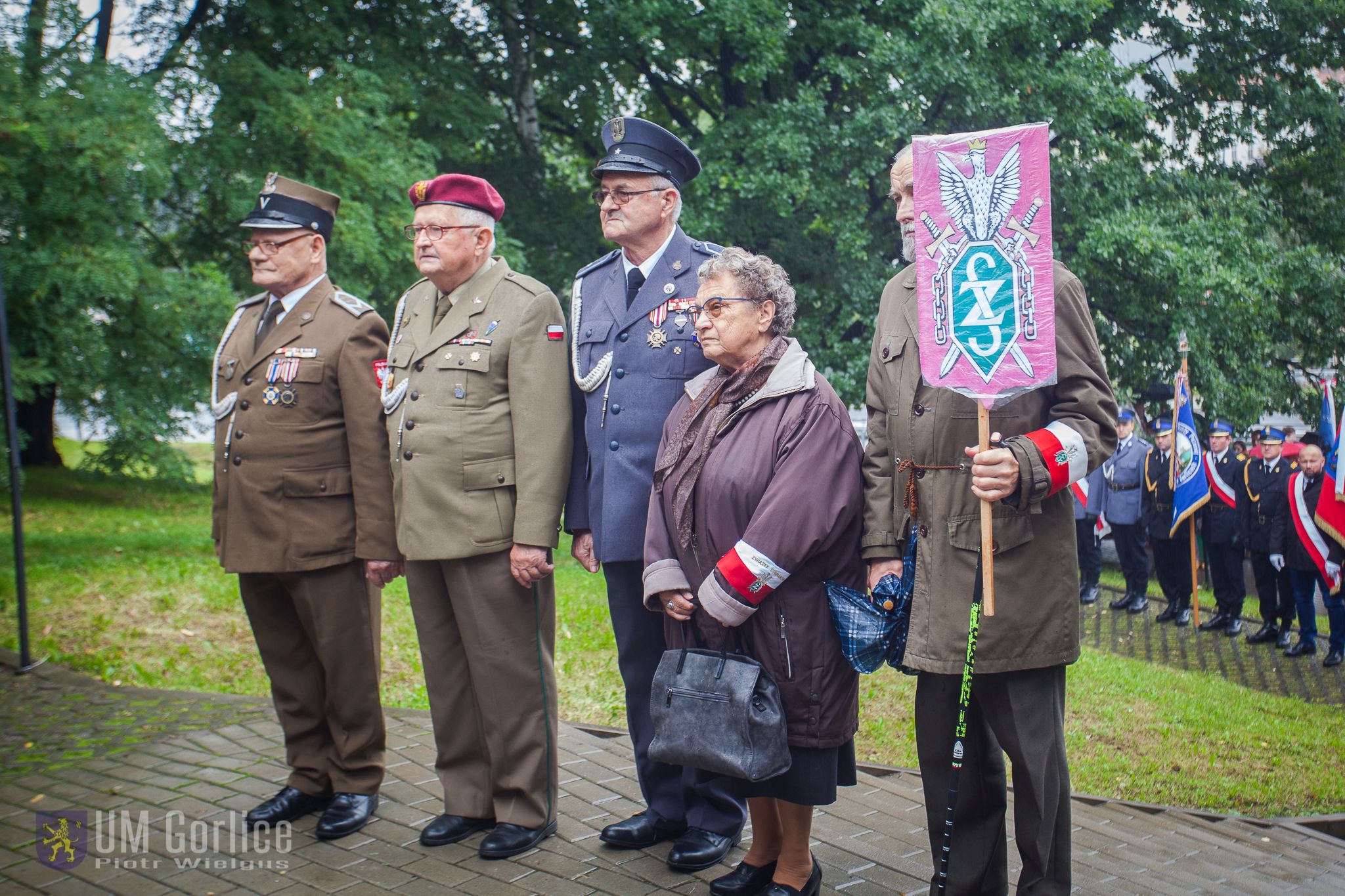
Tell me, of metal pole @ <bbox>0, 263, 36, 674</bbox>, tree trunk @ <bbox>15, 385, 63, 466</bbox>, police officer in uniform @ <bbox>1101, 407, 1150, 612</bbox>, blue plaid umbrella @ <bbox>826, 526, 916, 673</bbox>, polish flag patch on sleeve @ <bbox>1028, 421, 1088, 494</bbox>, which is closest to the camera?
polish flag patch on sleeve @ <bbox>1028, 421, 1088, 494</bbox>

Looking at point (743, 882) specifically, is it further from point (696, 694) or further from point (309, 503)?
point (309, 503)

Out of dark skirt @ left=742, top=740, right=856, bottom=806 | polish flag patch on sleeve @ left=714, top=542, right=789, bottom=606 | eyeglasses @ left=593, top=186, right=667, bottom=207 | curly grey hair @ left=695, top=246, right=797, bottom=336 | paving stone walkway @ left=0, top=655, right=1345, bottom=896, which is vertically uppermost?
eyeglasses @ left=593, top=186, right=667, bottom=207

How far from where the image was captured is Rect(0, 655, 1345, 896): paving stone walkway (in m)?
3.85

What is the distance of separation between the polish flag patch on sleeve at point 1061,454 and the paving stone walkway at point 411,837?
159cm

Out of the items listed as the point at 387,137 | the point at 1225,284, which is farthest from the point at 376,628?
the point at 1225,284

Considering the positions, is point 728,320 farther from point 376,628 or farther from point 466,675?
point 376,628

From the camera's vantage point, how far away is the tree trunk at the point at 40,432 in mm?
16578

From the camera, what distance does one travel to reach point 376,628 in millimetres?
4605

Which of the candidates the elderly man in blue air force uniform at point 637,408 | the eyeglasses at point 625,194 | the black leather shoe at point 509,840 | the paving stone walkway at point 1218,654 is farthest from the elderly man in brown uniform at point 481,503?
the paving stone walkway at point 1218,654

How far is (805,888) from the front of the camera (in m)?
3.60

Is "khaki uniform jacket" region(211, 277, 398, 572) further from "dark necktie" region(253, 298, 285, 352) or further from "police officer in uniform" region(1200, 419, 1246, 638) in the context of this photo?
"police officer in uniform" region(1200, 419, 1246, 638)

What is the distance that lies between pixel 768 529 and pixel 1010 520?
68 centimetres

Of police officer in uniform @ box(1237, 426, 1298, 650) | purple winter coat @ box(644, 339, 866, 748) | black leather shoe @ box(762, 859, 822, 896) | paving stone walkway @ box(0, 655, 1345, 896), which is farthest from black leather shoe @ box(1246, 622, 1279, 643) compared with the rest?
purple winter coat @ box(644, 339, 866, 748)

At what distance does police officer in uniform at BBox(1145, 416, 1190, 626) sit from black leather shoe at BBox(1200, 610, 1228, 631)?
0.66 ft
